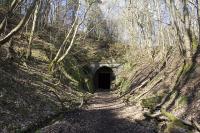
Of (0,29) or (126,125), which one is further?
(126,125)

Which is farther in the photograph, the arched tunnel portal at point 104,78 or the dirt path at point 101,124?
the arched tunnel portal at point 104,78

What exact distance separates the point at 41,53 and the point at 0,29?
21448 millimetres

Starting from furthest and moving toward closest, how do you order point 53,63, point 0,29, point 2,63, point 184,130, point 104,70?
point 104,70 < point 53,63 < point 2,63 < point 184,130 < point 0,29

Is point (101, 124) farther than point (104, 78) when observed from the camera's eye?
No

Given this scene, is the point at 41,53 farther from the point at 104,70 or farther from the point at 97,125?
the point at 104,70

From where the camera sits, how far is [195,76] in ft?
57.7

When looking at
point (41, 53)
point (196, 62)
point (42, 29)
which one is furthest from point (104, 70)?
point (196, 62)

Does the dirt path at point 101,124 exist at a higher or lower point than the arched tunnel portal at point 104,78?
higher

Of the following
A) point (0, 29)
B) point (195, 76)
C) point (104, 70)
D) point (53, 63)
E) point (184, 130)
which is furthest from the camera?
point (104, 70)

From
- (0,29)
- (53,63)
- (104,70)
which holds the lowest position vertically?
(104,70)

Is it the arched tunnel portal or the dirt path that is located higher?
the dirt path

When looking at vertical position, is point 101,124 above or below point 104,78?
above

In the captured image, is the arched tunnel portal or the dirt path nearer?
the dirt path

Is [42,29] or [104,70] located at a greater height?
[42,29]
